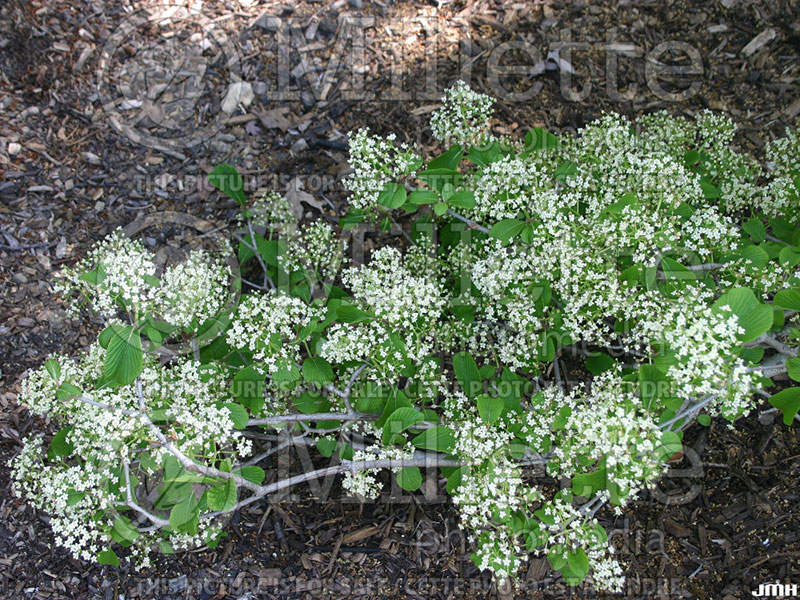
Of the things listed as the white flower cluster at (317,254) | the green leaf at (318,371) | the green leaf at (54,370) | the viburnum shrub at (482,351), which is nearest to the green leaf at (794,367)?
the viburnum shrub at (482,351)

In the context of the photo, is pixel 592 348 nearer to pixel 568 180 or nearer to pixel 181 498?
pixel 568 180

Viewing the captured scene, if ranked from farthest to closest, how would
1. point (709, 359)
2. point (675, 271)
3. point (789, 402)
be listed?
point (675, 271), point (789, 402), point (709, 359)

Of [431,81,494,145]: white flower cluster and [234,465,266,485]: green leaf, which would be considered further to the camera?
[431,81,494,145]: white flower cluster

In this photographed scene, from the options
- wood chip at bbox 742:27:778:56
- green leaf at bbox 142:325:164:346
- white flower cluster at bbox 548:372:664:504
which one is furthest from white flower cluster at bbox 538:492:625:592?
wood chip at bbox 742:27:778:56

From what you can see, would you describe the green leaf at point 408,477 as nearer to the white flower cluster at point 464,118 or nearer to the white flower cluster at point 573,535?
the white flower cluster at point 573,535

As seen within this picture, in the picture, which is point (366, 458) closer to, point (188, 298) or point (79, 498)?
point (188, 298)

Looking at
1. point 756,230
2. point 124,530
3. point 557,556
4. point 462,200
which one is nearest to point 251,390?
point 124,530

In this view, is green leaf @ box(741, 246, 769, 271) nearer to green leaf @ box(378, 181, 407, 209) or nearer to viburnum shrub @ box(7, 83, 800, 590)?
viburnum shrub @ box(7, 83, 800, 590)
